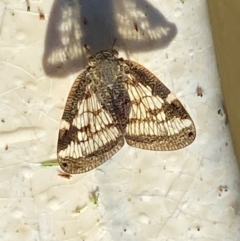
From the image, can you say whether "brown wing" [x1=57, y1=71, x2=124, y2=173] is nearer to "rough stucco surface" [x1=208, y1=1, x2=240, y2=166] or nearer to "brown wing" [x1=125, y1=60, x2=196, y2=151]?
"brown wing" [x1=125, y1=60, x2=196, y2=151]

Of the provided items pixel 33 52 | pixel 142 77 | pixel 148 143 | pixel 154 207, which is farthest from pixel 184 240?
pixel 33 52

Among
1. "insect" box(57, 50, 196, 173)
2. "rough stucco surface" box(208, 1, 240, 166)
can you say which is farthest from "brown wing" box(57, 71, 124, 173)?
"rough stucco surface" box(208, 1, 240, 166)

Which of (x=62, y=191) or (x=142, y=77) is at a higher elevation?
(x=142, y=77)

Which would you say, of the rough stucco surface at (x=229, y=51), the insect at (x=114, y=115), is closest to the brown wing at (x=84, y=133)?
the insect at (x=114, y=115)

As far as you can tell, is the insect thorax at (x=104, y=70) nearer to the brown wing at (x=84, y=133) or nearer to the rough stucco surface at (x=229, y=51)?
the brown wing at (x=84, y=133)

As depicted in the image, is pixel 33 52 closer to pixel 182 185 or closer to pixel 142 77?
pixel 142 77

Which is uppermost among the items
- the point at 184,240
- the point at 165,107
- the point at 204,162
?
the point at 165,107

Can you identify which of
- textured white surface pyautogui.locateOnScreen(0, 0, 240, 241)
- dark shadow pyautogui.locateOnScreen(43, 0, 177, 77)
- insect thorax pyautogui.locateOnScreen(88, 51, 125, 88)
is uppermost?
dark shadow pyautogui.locateOnScreen(43, 0, 177, 77)
